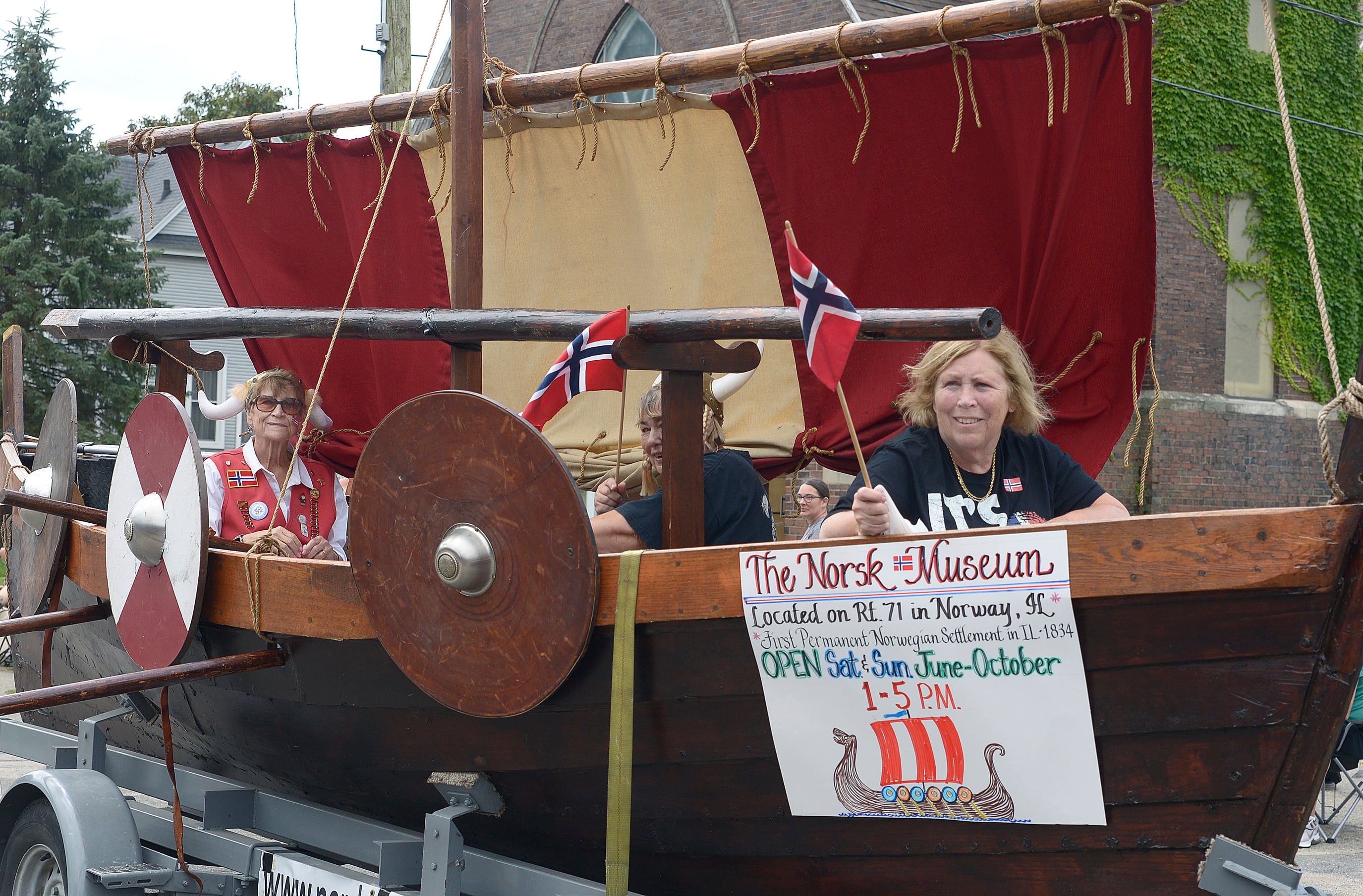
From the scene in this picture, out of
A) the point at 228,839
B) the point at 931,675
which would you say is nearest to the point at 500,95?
the point at 228,839

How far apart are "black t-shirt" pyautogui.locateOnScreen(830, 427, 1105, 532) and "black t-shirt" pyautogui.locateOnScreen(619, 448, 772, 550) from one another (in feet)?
0.87

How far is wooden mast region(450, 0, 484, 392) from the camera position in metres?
4.70

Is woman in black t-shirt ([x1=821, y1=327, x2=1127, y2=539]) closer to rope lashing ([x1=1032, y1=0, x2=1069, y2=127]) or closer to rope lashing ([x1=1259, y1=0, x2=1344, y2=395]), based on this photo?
rope lashing ([x1=1259, y1=0, x2=1344, y2=395])

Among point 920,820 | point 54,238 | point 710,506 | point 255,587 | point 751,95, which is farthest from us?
point 54,238

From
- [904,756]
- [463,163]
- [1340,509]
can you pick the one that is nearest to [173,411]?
[463,163]

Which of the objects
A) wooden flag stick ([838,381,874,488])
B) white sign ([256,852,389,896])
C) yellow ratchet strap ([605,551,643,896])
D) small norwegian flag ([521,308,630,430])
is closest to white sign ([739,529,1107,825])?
wooden flag stick ([838,381,874,488])

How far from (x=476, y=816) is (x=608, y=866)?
0.71 meters

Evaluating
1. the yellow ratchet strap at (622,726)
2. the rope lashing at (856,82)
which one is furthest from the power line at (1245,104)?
the yellow ratchet strap at (622,726)

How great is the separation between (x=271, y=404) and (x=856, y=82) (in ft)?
7.76

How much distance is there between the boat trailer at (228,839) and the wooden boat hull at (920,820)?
14cm

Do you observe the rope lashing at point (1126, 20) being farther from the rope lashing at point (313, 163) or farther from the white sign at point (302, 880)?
the rope lashing at point (313, 163)

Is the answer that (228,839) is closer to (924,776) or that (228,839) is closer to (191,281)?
(924,776)

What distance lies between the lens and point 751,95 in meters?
4.79

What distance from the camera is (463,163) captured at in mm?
4766
